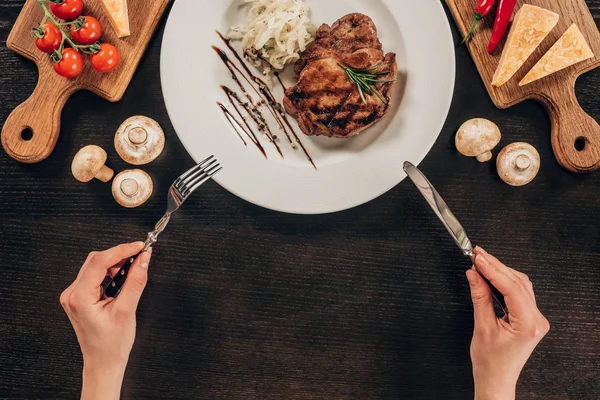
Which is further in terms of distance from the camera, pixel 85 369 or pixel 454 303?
pixel 454 303

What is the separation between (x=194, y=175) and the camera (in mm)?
3184

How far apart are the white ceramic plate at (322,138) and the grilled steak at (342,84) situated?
0.17 metres

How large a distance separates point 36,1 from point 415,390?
3.87m

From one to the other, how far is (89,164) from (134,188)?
1.17 feet

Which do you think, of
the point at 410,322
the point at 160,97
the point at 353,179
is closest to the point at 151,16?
the point at 160,97

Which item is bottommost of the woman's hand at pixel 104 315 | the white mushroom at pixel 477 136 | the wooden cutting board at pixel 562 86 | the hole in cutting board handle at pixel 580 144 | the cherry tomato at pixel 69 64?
the woman's hand at pixel 104 315

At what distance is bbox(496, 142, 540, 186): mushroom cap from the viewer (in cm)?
325

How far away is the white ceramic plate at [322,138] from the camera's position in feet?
10.4

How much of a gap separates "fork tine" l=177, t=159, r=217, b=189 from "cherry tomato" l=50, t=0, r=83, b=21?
1.39 metres

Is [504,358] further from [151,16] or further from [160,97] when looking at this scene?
[151,16]

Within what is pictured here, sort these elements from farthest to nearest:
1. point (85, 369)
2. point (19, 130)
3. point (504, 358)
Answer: point (19, 130), point (85, 369), point (504, 358)

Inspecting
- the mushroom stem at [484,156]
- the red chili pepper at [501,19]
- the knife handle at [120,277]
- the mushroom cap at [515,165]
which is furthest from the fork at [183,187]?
the red chili pepper at [501,19]

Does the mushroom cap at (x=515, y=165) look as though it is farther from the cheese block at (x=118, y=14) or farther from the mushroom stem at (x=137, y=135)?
the cheese block at (x=118, y=14)

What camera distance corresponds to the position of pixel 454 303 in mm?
3430
